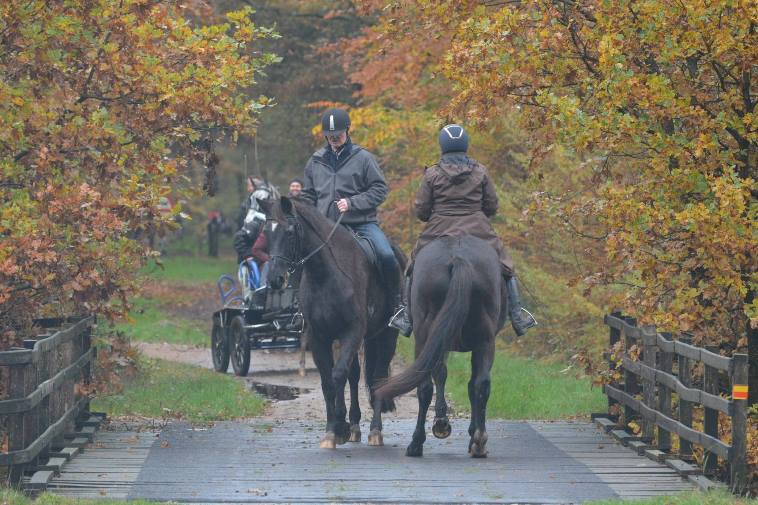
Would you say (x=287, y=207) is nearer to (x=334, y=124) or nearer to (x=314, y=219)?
(x=314, y=219)

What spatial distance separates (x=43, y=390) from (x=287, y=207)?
8.91 ft

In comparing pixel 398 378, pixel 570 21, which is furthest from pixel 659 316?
pixel 570 21

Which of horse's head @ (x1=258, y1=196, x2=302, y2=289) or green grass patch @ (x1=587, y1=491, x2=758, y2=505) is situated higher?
horse's head @ (x1=258, y1=196, x2=302, y2=289)

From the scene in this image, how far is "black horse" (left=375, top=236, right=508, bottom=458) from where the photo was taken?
10.7 meters

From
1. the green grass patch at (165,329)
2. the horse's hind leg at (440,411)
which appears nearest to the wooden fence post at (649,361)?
the horse's hind leg at (440,411)

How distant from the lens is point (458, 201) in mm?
11391

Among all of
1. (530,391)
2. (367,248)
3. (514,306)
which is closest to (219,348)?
(530,391)

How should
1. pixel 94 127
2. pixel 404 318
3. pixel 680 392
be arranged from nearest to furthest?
pixel 680 392, pixel 404 318, pixel 94 127

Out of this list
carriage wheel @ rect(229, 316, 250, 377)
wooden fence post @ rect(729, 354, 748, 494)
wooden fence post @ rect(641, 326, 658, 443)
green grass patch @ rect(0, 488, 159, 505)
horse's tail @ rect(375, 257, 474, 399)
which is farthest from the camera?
carriage wheel @ rect(229, 316, 250, 377)

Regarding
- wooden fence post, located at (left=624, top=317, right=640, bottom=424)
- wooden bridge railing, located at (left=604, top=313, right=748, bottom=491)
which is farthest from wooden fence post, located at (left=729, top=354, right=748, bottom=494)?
wooden fence post, located at (left=624, top=317, right=640, bottom=424)

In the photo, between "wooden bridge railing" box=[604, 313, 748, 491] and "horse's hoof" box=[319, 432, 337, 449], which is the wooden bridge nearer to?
"wooden bridge railing" box=[604, 313, 748, 491]

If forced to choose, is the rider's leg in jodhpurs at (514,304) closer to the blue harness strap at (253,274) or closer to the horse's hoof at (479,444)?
the horse's hoof at (479,444)

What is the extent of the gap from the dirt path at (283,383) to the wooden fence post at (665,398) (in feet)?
14.0

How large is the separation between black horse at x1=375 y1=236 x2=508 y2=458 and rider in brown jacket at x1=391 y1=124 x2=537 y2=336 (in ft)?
0.65
